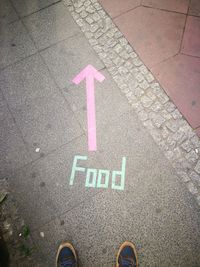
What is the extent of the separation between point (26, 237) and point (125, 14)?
4629 millimetres

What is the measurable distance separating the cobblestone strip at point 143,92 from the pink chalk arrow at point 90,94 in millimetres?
287

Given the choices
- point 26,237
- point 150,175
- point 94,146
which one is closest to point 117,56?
point 94,146

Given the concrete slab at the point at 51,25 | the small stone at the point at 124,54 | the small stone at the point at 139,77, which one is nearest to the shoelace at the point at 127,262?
the small stone at the point at 139,77

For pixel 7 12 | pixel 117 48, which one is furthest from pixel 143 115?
pixel 7 12

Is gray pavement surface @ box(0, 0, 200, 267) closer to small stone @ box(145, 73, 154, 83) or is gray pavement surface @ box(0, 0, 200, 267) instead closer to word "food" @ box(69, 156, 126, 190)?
word "food" @ box(69, 156, 126, 190)

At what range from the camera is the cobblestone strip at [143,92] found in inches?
160

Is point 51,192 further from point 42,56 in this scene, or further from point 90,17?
point 90,17

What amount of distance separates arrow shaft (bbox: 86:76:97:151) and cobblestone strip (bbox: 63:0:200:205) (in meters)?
0.47

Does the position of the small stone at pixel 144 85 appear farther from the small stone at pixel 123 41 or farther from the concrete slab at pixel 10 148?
the concrete slab at pixel 10 148

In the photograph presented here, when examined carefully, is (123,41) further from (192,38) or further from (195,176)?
(195,176)

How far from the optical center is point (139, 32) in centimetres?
519

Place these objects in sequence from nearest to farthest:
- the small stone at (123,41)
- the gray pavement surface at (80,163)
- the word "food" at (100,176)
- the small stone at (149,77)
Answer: the gray pavement surface at (80,163), the word "food" at (100,176), the small stone at (149,77), the small stone at (123,41)

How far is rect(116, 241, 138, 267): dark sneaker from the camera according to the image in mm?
3465

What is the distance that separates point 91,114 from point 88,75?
2.76 feet
